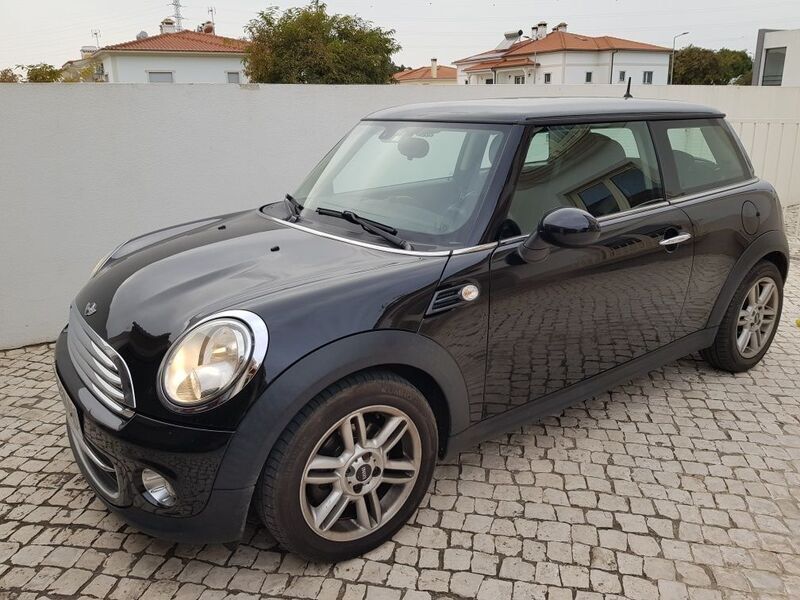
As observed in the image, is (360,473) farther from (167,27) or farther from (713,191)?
(167,27)

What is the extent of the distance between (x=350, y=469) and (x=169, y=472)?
2.20 feet

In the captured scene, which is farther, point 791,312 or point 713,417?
point 791,312

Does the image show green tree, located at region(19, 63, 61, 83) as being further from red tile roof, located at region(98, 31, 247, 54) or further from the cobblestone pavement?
the cobblestone pavement

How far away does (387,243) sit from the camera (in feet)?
9.20

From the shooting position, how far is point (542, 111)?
3059 millimetres

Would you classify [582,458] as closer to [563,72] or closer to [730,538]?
[730,538]

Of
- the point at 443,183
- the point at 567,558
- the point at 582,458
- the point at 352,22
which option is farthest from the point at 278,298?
the point at 352,22

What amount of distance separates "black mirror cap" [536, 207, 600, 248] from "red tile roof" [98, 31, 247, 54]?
2002 inches

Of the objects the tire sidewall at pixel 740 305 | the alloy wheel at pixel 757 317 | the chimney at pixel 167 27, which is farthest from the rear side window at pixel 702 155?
the chimney at pixel 167 27

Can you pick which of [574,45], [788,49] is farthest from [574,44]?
[788,49]

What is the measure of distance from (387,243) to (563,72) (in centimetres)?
7181

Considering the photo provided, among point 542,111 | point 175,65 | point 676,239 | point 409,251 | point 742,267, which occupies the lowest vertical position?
point 742,267

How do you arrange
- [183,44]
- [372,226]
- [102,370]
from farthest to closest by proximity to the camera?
[183,44] → [372,226] → [102,370]

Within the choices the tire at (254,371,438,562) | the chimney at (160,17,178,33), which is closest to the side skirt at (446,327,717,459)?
the tire at (254,371,438,562)
